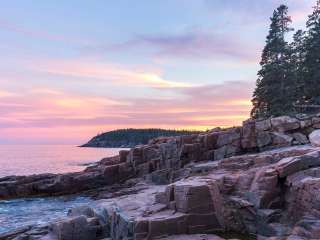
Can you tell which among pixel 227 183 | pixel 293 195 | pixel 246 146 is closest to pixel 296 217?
pixel 293 195

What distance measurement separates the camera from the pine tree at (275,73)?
55566 mm

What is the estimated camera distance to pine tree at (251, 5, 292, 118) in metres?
55.6

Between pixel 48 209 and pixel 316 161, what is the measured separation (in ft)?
78.7

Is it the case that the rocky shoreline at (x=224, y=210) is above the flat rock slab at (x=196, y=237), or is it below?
above

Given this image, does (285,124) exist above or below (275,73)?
below

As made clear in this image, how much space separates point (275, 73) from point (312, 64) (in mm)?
6563

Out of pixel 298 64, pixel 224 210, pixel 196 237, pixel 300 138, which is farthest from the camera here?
pixel 298 64

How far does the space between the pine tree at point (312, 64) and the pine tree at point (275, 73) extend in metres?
3.23

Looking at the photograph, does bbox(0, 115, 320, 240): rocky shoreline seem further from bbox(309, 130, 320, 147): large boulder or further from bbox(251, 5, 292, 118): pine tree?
bbox(251, 5, 292, 118): pine tree

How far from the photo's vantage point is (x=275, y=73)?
5738cm

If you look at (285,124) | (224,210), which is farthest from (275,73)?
(224,210)

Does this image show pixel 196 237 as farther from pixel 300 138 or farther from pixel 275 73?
pixel 275 73

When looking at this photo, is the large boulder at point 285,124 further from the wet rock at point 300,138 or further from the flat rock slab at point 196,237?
the flat rock slab at point 196,237

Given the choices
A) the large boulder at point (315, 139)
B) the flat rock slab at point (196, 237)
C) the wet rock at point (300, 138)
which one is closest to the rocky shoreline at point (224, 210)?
the flat rock slab at point (196, 237)
